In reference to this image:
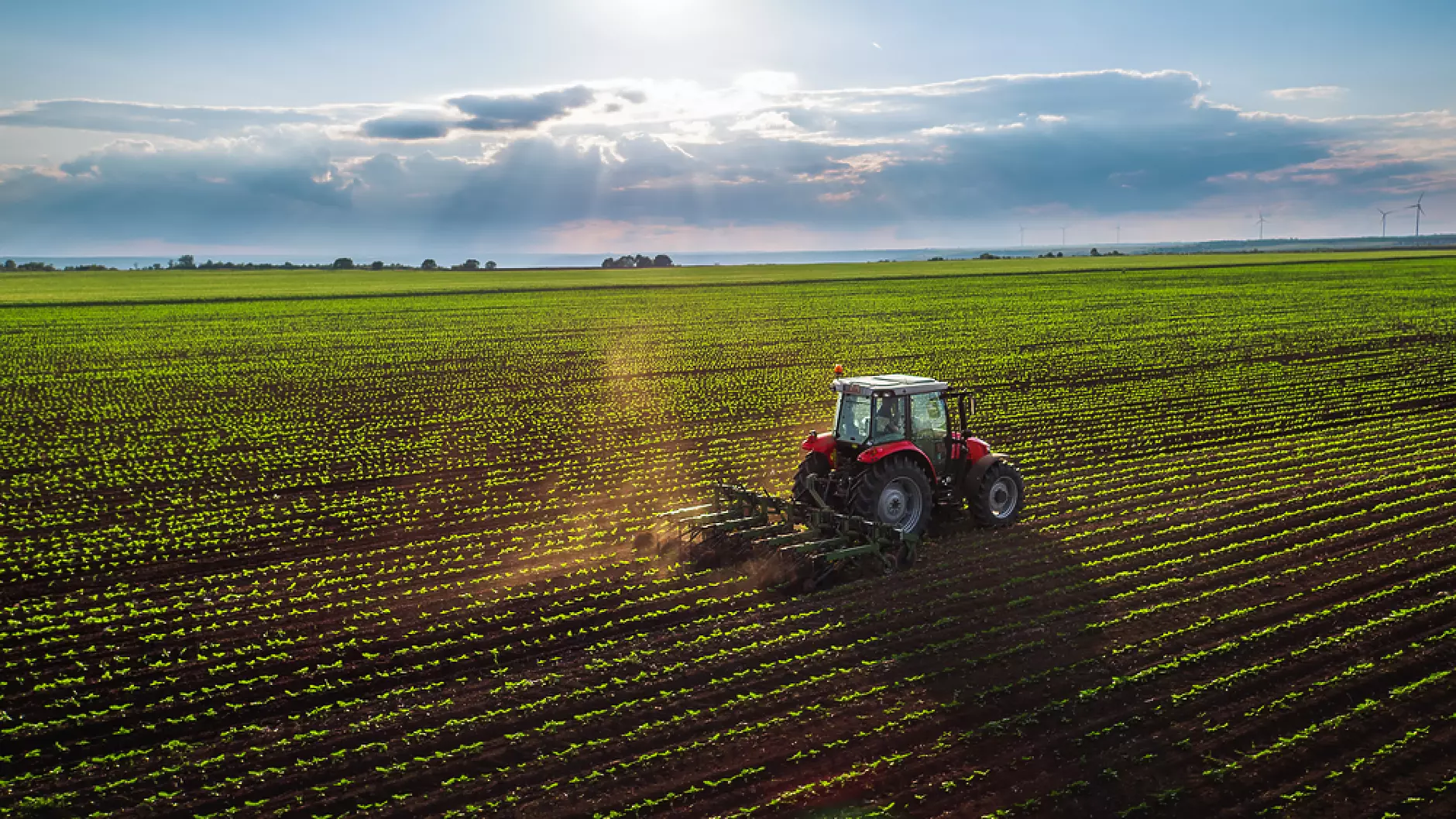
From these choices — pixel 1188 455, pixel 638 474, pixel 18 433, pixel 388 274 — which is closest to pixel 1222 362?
pixel 1188 455

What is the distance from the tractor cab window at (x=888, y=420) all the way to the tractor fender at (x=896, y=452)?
0.11 metres

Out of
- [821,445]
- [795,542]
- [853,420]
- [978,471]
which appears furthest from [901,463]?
[795,542]

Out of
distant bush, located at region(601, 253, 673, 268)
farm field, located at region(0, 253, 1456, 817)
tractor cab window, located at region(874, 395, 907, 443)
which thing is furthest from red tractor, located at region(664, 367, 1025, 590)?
distant bush, located at region(601, 253, 673, 268)

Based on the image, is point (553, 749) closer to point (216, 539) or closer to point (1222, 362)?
point (216, 539)

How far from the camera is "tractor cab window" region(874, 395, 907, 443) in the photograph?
13.7 m

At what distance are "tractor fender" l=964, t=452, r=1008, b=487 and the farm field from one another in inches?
32.3

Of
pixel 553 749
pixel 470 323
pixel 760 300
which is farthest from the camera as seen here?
pixel 760 300

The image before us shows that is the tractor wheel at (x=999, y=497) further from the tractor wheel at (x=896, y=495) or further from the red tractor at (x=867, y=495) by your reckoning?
the tractor wheel at (x=896, y=495)

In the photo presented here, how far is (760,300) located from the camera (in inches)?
2763

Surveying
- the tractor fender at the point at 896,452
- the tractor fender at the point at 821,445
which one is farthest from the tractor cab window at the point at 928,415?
the tractor fender at the point at 821,445

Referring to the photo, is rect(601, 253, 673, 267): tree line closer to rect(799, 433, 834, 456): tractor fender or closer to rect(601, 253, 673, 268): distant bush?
rect(601, 253, 673, 268): distant bush

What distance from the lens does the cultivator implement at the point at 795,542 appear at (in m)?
12.5

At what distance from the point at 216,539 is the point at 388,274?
122420mm

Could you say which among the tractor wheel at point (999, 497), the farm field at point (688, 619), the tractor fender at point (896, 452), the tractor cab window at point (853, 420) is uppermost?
the tractor cab window at point (853, 420)
